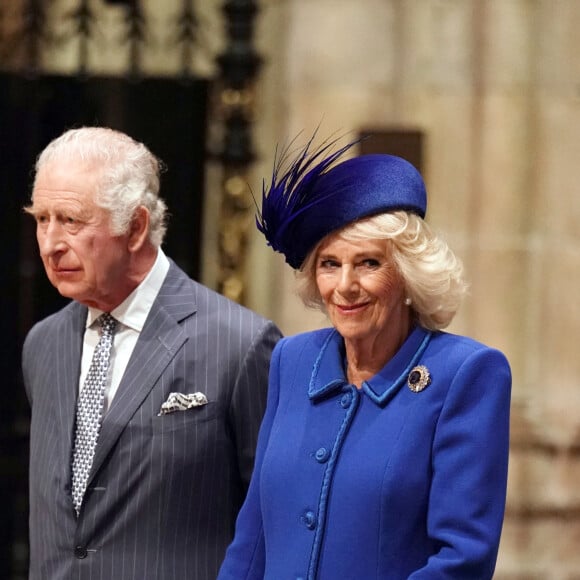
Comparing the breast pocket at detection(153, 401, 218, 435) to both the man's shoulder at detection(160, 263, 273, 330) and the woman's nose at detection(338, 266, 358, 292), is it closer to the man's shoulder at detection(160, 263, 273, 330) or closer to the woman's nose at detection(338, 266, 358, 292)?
the man's shoulder at detection(160, 263, 273, 330)

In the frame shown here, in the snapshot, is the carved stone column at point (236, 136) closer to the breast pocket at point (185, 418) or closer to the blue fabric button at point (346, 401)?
the breast pocket at point (185, 418)

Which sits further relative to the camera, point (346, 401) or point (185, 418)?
point (185, 418)

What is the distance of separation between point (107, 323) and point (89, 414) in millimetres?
238

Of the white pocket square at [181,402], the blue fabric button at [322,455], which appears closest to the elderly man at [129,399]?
the white pocket square at [181,402]

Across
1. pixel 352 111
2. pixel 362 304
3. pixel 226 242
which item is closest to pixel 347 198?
pixel 362 304

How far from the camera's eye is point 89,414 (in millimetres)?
3242

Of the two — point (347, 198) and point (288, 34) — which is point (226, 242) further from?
point (347, 198)

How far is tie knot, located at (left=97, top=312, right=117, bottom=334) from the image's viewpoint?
10.9 ft

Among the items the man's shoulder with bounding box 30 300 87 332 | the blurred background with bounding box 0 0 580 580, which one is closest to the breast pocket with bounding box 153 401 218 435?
the man's shoulder with bounding box 30 300 87 332

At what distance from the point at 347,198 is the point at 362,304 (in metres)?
0.21

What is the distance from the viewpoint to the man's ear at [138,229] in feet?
10.8

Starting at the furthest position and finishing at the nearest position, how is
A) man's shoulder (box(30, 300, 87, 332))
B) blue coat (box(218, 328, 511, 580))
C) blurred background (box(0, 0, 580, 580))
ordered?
blurred background (box(0, 0, 580, 580)) → man's shoulder (box(30, 300, 87, 332)) → blue coat (box(218, 328, 511, 580))

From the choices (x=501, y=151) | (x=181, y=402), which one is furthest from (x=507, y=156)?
(x=181, y=402)

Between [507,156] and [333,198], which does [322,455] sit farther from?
[507,156]
